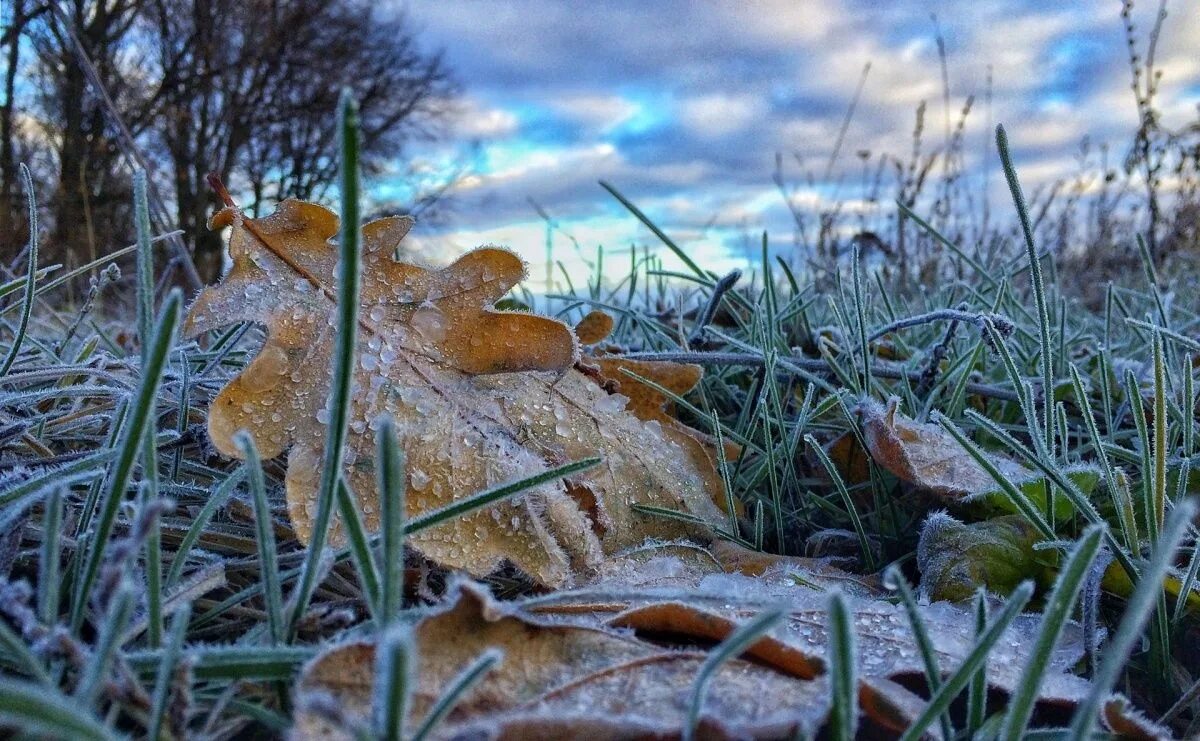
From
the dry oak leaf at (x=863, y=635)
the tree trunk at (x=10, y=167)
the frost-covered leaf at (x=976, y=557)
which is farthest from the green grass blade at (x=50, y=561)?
the tree trunk at (x=10, y=167)

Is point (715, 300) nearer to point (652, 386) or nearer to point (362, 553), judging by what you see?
point (652, 386)

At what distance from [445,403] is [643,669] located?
47 cm

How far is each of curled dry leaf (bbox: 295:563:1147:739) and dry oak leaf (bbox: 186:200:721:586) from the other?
19 centimetres

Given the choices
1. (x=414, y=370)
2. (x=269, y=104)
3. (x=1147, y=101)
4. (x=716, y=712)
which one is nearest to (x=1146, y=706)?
(x=716, y=712)

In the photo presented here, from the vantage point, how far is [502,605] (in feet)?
2.35

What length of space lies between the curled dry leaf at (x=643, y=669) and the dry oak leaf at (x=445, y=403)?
0.61 feet

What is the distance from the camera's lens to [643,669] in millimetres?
704

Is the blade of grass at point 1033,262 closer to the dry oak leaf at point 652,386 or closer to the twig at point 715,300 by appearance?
the dry oak leaf at point 652,386

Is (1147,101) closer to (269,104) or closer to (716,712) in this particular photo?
(716,712)

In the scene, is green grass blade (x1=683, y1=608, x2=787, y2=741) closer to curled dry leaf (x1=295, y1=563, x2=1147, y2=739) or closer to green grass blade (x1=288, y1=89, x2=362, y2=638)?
curled dry leaf (x1=295, y1=563, x2=1147, y2=739)

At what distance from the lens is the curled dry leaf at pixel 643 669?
23.1 inches

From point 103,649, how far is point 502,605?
30 cm

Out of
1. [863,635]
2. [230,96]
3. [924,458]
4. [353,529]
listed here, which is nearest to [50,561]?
[353,529]

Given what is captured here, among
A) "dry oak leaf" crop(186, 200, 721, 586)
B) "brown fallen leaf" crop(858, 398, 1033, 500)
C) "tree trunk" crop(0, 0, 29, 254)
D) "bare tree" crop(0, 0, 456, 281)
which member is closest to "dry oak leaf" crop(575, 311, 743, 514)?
"dry oak leaf" crop(186, 200, 721, 586)
